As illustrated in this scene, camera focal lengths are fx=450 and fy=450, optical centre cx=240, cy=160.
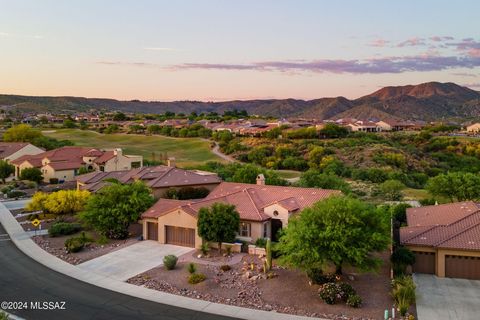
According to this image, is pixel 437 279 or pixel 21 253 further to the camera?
pixel 21 253

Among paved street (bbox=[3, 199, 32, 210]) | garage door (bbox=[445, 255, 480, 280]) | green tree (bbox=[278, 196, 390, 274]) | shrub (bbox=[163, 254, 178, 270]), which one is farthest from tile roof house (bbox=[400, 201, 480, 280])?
paved street (bbox=[3, 199, 32, 210])

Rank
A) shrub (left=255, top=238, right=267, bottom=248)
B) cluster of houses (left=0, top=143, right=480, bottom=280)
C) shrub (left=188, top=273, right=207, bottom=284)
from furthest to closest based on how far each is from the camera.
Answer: shrub (left=255, top=238, right=267, bottom=248) → cluster of houses (left=0, top=143, right=480, bottom=280) → shrub (left=188, top=273, right=207, bottom=284)

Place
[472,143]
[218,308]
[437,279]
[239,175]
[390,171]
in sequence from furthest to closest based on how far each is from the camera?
[472,143] → [390,171] → [239,175] → [437,279] → [218,308]

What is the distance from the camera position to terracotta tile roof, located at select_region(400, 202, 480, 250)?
27166 millimetres

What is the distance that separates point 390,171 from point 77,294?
66.8 m

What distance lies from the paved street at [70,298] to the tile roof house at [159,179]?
60.2 feet

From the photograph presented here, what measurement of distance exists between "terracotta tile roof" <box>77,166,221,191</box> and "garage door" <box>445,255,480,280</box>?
27172 mm

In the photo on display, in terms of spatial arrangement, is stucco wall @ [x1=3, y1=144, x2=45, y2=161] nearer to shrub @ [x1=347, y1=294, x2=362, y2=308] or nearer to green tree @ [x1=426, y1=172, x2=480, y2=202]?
green tree @ [x1=426, y1=172, x2=480, y2=202]

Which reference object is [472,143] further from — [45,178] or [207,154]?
[45,178]

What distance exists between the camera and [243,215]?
1351 inches

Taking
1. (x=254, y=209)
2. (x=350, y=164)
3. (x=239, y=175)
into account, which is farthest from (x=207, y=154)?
(x=254, y=209)

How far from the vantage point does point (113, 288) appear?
84.4 feet

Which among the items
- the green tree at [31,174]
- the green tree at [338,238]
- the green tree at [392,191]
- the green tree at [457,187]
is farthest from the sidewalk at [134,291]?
the green tree at [392,191]

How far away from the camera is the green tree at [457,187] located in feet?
143
